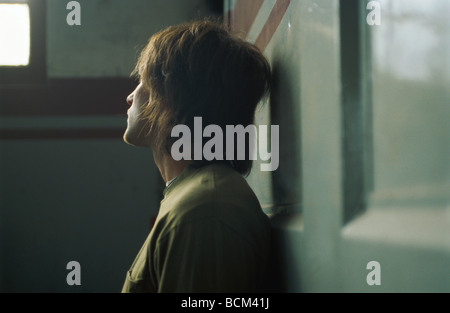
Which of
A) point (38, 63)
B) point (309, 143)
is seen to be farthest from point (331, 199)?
point (38, 63)

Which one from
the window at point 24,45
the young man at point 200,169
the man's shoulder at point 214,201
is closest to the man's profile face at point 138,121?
the young man at point 200,169

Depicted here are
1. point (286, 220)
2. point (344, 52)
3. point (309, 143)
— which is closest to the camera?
point (344, 52)

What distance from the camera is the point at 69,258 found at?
8.28 ft

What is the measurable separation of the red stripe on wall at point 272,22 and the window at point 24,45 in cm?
188

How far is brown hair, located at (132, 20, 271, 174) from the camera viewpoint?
34.4 inches

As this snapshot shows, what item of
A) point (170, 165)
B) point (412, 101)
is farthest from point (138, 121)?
point (412, 101)

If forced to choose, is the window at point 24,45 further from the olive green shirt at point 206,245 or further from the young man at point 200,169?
the olive green shirt at point 206,245

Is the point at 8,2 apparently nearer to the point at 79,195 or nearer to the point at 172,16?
the point at 172,16

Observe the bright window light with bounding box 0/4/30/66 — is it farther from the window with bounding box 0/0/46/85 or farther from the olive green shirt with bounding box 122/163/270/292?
the olive green shirt with bounding box 122/163/270/292

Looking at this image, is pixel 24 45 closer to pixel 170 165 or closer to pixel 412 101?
pixel 170 165

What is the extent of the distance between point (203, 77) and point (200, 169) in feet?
0.61

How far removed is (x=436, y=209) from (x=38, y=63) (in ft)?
8.63

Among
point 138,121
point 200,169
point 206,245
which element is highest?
point 138,121

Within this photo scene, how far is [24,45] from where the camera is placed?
2.57m
